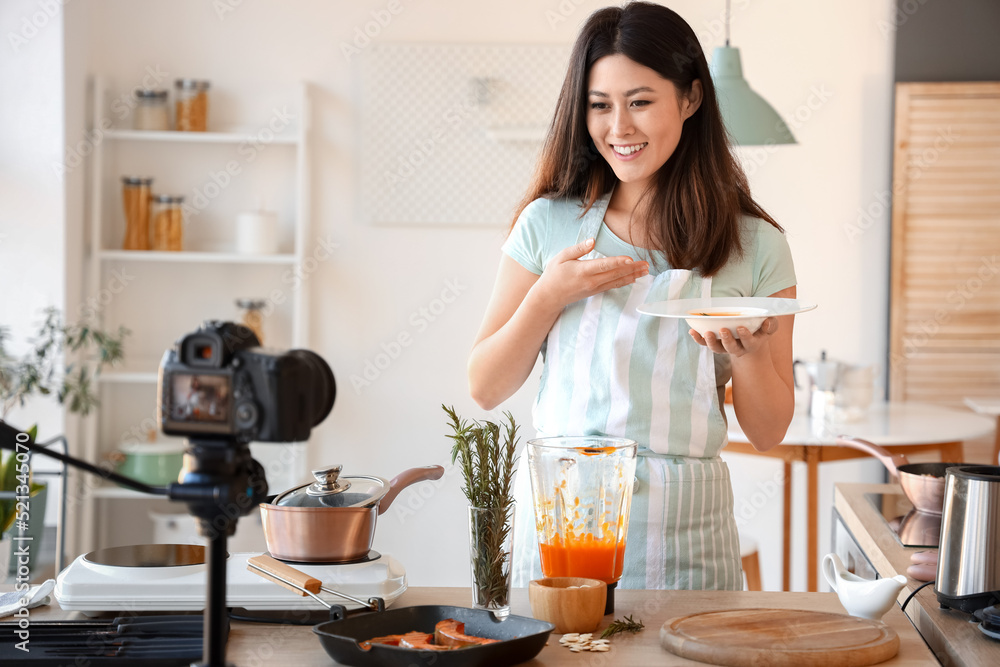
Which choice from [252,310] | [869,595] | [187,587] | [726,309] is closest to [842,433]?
[726,309]

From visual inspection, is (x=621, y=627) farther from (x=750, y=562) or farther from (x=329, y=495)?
(x=750, y=562)

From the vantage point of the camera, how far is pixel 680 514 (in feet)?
4.54

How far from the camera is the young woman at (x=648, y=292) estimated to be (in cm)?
138

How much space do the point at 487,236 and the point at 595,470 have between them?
8.50ft

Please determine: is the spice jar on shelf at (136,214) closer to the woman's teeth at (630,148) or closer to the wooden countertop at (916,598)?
the woman's teeth at (630,148)

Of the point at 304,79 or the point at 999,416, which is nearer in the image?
the point at 999,416

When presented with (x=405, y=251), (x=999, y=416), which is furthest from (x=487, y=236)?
(x=999, y=416)

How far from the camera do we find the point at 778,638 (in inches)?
39.7

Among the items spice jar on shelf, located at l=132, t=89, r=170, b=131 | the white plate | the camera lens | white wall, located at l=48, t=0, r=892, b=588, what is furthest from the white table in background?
spice jar on shelf, located at l=132, t=89, r=170, b=131

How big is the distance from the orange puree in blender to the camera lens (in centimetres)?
45

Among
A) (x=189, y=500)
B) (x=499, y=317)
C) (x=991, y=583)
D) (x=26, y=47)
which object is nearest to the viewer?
(x=189, y=500)

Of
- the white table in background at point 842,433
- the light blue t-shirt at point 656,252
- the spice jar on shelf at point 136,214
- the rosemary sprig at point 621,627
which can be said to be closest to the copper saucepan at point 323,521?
the rosemary sprig at point 621,627

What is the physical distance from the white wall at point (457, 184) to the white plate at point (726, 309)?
2290 millimetres

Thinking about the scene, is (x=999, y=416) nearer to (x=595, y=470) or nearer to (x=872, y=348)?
(x=872, y=348)
